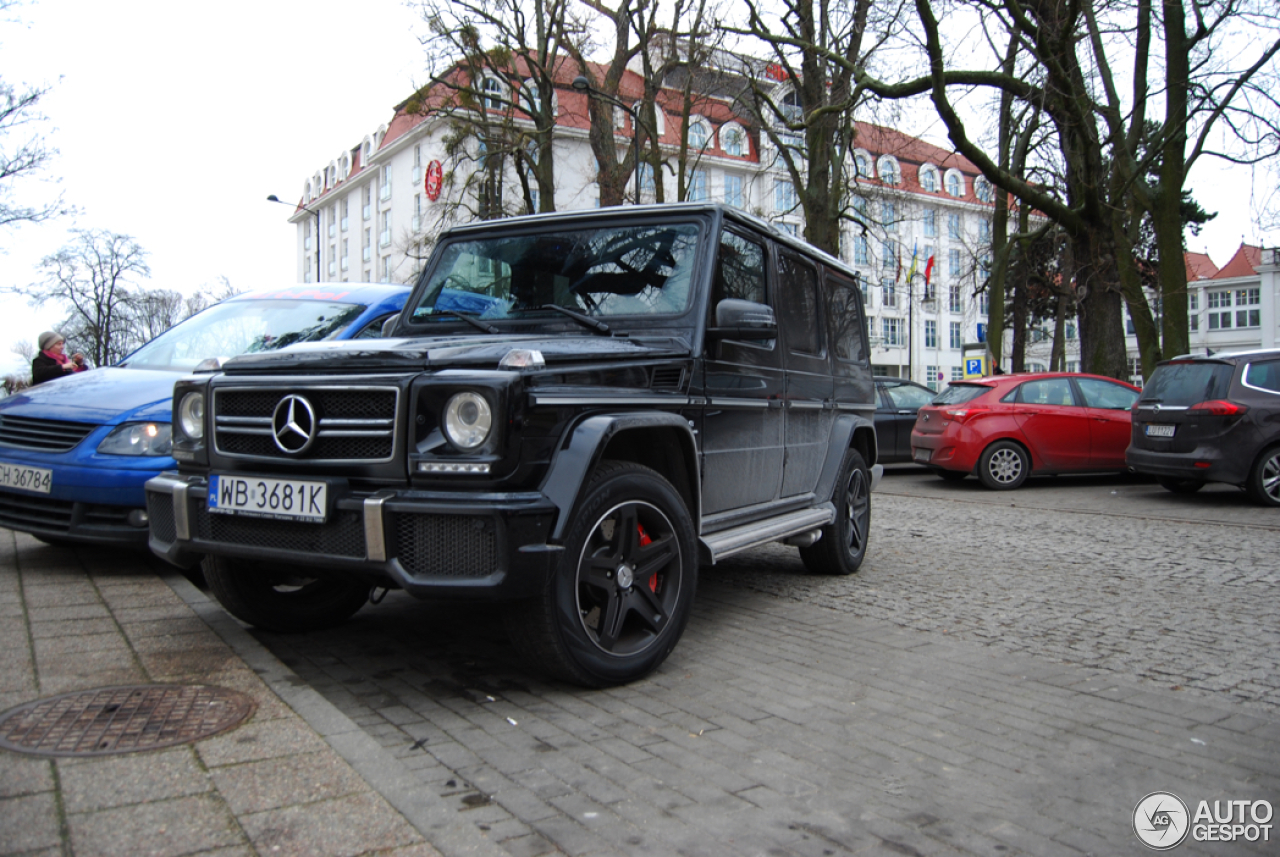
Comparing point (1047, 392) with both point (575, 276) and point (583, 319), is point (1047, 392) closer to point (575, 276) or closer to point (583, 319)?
point (575, 276)

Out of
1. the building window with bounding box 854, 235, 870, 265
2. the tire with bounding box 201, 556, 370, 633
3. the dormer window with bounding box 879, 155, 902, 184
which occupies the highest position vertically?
the building window with bounding box 854, 235, 870, 265

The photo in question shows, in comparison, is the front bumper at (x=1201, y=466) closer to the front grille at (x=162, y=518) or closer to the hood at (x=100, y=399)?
the hood at (x=100, y=399)

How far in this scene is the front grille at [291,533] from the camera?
3479 mm

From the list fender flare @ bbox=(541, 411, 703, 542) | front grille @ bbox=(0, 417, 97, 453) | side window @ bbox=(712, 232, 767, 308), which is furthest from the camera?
front grille @ bbox=(0, 417, 97, 453)

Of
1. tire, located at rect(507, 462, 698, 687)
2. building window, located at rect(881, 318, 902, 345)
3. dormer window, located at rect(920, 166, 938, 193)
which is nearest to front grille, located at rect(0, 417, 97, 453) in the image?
tire, located at rect(507, 462, 698, 687)

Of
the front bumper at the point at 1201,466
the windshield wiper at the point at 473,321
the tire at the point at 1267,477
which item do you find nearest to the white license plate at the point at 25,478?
the windshield wiper at the point at 473,321

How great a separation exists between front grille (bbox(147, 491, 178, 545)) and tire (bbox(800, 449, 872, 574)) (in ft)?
13.1

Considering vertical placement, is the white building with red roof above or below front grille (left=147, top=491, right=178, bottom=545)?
above

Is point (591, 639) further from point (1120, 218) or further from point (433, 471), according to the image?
point (1120, 218)

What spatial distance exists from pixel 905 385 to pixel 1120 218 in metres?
4.80

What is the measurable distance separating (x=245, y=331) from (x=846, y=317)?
14.5ft

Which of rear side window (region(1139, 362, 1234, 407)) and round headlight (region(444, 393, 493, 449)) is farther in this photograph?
rear side window (region(1139, 362, 1234, 407))

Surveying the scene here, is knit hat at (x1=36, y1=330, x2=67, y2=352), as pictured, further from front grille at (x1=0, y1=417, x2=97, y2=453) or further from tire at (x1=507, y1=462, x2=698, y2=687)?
tire at (x1=507, y1=462, x2=698, y2=687)

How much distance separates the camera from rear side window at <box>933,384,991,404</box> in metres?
13.7
